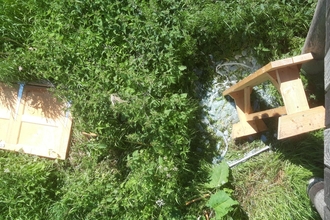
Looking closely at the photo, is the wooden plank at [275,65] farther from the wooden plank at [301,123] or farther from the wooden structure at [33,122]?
the wooden structure at [33,122]

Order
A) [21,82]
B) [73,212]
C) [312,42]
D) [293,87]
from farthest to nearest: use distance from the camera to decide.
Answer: [21,82], [73,212], [312,42], [293,87]

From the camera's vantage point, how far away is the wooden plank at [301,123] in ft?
7.60

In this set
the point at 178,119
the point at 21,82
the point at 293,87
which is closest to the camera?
the point at 293,87

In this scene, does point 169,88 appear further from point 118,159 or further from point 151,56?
point 118,159

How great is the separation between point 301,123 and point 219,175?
1207mm

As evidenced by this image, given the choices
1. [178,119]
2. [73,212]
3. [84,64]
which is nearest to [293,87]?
[178,119]

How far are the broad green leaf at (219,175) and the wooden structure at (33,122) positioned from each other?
1539mm

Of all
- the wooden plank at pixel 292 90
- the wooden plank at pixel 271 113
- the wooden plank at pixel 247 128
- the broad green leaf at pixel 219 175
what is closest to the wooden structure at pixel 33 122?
the broad green leaf at pixel 219 175

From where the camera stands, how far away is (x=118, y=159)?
140 inches

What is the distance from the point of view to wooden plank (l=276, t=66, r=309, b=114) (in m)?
2.38

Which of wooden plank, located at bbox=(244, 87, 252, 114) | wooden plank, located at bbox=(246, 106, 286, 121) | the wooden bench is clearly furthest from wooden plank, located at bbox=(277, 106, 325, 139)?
wooden plank, located at bbox=(244, 87, 252, 114)

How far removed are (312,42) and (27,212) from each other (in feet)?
9.92

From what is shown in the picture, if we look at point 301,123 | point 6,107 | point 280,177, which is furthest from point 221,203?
point 6,107

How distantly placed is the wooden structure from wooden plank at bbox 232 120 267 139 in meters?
1.71
